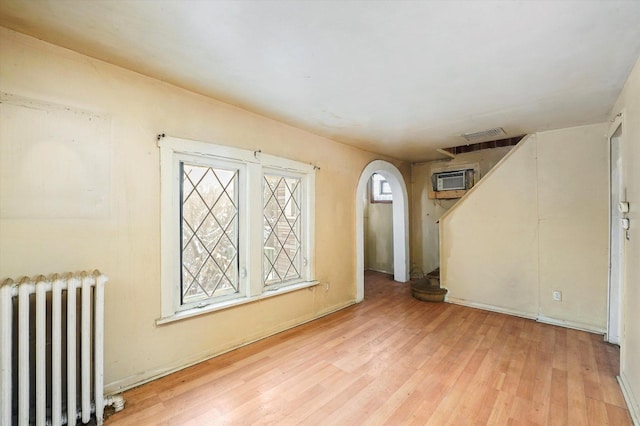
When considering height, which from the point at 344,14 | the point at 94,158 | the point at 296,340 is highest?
the point at 344,14

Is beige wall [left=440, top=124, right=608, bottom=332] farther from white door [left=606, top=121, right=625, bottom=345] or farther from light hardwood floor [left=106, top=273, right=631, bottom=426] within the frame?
light hardwood floor [left=106, top=273, right=631, bottom=426]

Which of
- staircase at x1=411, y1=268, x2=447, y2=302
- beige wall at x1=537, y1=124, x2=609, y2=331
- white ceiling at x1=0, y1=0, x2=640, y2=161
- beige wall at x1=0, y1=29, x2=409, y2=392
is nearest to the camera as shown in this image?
white ceiling at x1=0, y1=0, x2=640, y2=161

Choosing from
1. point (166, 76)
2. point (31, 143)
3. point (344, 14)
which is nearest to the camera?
point (344, 14)

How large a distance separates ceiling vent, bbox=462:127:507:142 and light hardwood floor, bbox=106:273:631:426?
2.36m

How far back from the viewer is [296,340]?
2.73m

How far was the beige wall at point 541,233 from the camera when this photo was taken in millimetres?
2973

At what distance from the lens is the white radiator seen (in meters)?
1.37

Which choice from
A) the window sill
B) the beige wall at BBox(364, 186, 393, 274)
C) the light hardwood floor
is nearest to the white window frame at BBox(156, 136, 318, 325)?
the window sill

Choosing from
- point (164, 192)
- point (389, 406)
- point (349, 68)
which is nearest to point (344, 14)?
point (349, 68)

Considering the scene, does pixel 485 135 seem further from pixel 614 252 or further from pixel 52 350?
pixel 52 350

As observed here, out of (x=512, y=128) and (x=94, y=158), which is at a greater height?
(x=512, y=128)

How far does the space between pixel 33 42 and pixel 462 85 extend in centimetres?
291

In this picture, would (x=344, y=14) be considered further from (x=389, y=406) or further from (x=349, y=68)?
(x=389, y=406)

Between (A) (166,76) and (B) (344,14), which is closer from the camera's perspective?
(B) (344,14)
